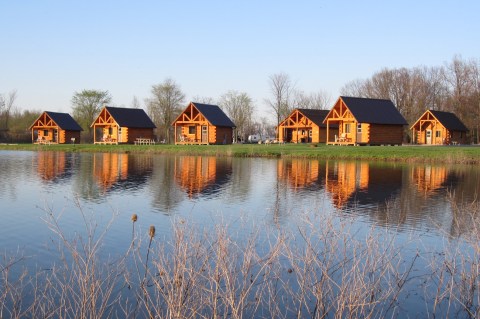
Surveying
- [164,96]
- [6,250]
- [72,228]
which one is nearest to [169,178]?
[72,228]

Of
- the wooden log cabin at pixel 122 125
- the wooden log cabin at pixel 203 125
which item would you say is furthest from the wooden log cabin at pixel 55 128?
the wooden log cabin at pixel 203 125

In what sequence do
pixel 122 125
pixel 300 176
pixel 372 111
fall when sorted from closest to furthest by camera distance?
pixel 300 176, pixel 372 111, pixel 122 125

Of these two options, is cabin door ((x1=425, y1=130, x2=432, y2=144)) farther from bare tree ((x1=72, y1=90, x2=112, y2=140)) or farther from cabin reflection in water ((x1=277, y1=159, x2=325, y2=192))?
bare tree ((x1=72, y1=90, x2=112, y2=140))

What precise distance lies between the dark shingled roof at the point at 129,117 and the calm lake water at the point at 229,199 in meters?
36.6

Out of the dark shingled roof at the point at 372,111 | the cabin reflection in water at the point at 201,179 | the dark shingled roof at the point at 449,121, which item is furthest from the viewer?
the dark shingled roof at the point at 449,121

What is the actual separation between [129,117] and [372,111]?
31549 mm

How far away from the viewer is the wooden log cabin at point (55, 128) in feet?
240

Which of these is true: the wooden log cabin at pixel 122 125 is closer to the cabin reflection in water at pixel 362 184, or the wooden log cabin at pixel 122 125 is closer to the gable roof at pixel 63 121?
the gable roof at pixel 63 121

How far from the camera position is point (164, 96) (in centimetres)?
8831

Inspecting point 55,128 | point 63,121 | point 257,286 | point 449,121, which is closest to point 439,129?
point 449,121

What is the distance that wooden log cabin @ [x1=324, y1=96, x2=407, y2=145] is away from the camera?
2195 inches

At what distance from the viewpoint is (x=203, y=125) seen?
64188 millimetres

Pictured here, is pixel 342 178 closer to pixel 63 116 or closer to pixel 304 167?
pixel 304 167

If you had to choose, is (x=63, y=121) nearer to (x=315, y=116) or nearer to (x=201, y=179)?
(x=315, y=116)
